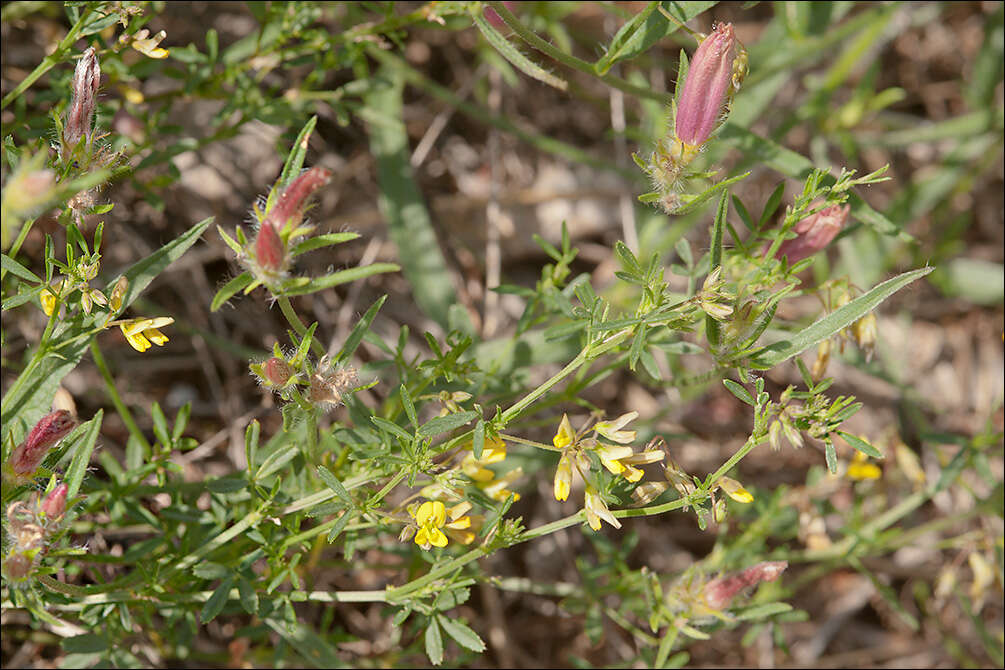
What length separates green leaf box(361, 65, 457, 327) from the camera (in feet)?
12.3

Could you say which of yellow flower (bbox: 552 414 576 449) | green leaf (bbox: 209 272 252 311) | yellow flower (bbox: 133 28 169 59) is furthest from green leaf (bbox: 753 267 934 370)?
yellow flower (bbox: 133 28 169 59)

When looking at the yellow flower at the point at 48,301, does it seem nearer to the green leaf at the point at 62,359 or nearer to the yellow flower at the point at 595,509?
the green leaf at the point at 62,359

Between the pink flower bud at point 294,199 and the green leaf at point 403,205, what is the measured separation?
5.69 feet

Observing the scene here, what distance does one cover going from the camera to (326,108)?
4.07m

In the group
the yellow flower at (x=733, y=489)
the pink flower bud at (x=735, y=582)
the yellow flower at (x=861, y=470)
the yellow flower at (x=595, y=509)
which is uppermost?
the yellow flower at (x=595, y=509)

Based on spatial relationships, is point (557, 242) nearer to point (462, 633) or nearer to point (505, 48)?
point (505, 48)

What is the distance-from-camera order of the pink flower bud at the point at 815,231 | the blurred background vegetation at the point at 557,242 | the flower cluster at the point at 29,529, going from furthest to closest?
1. the blurred background vegetation at the point at 557,242
2. the pink flower bud at the point at 815,231
3. the flower cluster at the point at 29,529

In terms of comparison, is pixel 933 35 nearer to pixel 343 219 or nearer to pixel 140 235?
pixel 343 219

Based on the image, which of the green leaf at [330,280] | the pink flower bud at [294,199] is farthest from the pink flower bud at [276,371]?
the pink flower bud at [294,199]

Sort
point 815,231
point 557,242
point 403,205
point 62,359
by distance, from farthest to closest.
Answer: point 557,242
point 403,205
point 815,231
point 62,359

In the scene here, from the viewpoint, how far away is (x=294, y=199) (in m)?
1.96

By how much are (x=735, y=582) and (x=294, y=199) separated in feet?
5.28

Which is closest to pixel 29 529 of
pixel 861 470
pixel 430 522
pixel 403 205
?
pixel 430 522

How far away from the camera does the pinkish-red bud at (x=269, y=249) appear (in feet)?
6.28
